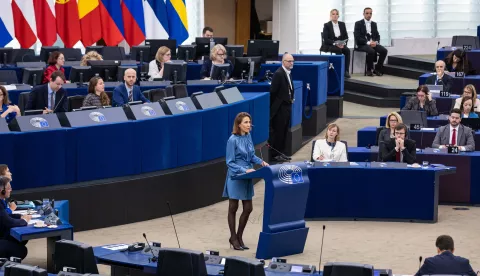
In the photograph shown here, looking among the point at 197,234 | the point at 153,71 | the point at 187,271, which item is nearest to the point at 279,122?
the point at 153,71

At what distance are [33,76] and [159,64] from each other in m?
2.16

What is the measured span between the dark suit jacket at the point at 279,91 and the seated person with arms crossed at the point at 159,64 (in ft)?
6.47

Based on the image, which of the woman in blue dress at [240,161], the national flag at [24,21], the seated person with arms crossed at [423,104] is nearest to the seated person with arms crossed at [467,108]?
the seated person with arms crossed at [423,104]

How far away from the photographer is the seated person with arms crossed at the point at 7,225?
11.3 metres

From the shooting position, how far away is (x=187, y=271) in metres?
9.35

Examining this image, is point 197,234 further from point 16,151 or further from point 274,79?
point 274,79

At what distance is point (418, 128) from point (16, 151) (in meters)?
6.25

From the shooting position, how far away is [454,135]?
15.9m

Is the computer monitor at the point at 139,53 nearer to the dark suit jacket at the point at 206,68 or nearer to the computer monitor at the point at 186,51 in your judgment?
the computer monitor at the point at 186,51

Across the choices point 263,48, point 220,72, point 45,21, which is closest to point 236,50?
point 263,48

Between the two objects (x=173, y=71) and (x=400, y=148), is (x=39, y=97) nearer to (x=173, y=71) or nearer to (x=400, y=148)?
(x=173, y=71)

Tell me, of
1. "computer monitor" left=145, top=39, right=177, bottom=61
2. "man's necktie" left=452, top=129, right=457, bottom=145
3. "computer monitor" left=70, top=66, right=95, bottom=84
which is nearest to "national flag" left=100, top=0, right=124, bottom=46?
"computer monitor" left=145, top=39, right=177, bottom=61

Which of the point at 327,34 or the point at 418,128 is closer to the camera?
the point at 418,128

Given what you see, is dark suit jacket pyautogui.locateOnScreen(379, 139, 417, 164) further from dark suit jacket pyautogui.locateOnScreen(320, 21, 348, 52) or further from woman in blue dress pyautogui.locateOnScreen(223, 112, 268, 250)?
dark suit jacket pyautogui.locateOnScreen(320, 21, 348, 52)
